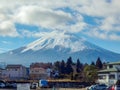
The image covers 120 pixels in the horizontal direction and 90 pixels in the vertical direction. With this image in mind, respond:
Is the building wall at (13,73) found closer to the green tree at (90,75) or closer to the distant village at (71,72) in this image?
the distant village at (71,72)

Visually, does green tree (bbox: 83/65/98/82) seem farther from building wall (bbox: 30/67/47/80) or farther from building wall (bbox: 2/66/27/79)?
building wall (bbox: 2/66/27/79)

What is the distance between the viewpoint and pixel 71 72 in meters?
98.9

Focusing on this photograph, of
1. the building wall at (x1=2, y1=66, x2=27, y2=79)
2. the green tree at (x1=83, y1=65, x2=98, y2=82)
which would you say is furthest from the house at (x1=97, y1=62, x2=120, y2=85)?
the building wall at (x1=2, y1=66, x2=27, y2=79)

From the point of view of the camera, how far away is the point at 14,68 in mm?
120062

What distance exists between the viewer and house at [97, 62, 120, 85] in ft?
241

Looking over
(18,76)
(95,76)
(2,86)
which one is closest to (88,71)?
(95,76)

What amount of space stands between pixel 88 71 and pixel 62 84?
15098 mm

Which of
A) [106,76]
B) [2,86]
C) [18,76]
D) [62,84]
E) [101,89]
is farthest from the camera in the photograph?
[18,76]

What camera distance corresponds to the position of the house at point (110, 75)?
241 feet

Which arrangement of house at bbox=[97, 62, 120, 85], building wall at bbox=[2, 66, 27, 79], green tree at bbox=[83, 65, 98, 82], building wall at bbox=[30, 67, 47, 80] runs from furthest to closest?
building wall at bbox=[2, 66, 27, 79] < building wall at bbox=[30, 67, 47, 80] < green tree at bbox=[83, 65, 98, 82] < house at bbox=[97, 62, 120, 85]

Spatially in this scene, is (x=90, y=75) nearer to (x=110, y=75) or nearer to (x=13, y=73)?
(x=110, y=75)

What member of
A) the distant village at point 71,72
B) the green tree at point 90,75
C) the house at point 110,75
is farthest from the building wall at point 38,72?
the house at point 110,75

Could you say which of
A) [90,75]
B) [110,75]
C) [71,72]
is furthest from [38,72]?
[110,75]

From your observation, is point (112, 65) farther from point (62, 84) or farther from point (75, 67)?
point (75, 67)
